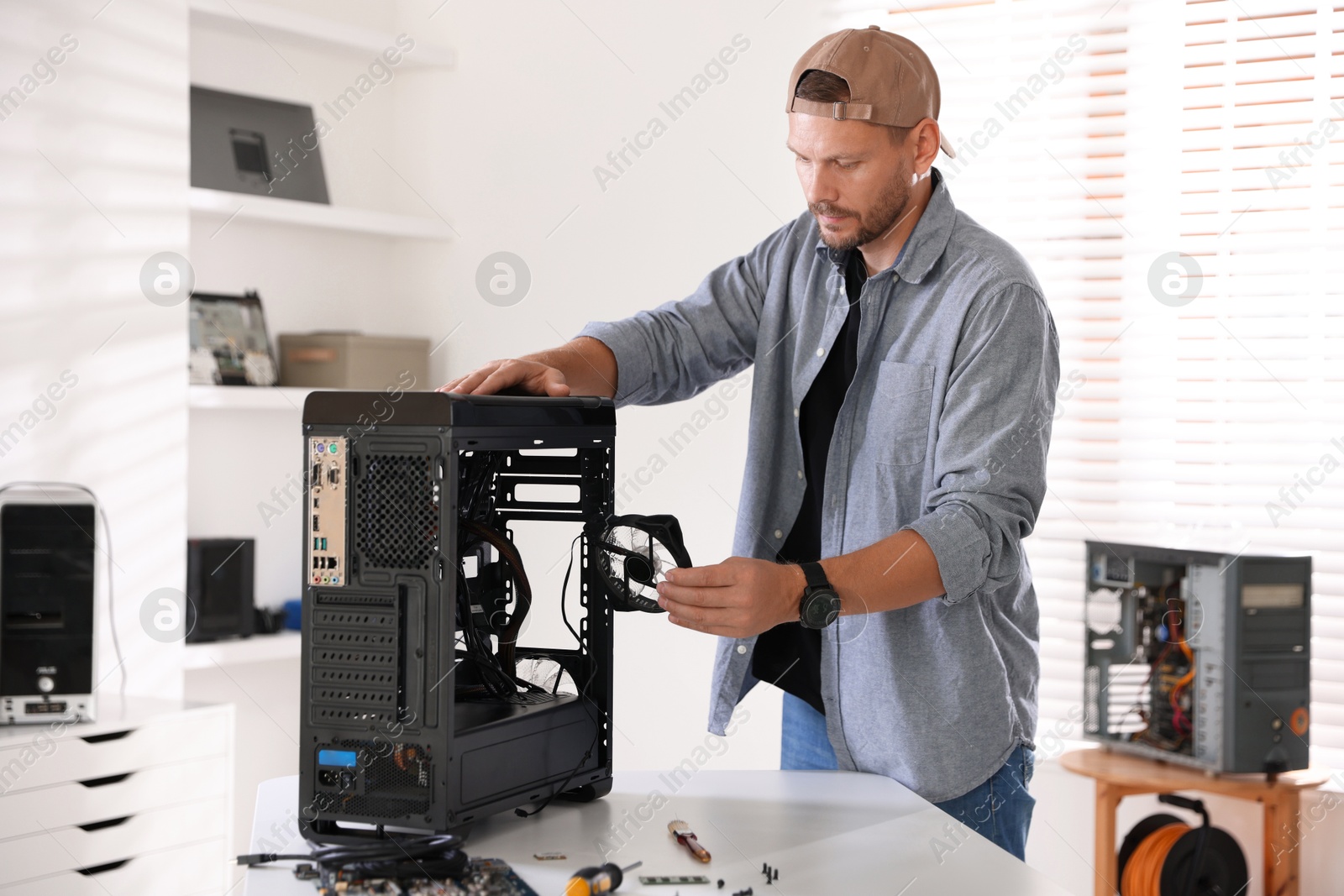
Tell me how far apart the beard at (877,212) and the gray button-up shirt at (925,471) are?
1.9 inches

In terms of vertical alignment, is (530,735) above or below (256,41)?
below

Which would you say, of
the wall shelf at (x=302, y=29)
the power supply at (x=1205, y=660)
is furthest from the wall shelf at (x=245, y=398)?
the power supply at (x=1205, y=660)

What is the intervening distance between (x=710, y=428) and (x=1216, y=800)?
1569mm

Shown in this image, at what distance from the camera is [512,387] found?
146 cm

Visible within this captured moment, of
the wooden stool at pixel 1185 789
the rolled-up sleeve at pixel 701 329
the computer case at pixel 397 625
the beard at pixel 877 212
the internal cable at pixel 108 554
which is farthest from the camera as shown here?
the internal cable at pixel 108 554

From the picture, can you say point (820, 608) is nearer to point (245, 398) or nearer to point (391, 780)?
point (391, 780)

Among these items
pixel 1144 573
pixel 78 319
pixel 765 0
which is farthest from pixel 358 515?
pixel 765 0

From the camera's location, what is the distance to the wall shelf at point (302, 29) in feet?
9.97

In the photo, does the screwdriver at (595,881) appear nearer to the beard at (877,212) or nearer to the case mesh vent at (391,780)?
the case mesh vent at (391,780)

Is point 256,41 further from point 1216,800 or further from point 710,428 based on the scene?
point 1216,800

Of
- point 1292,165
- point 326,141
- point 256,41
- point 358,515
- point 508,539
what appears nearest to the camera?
point 358,515

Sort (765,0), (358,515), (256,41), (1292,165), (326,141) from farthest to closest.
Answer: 1. (326,141)
2. (256,41)
3. (765,0)
4. (1292,165)
5. (358,515)

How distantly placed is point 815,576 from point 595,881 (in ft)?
1.46

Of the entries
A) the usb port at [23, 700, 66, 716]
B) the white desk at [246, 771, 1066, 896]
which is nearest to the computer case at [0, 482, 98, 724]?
the usb port at [23, 700, 66, 716]
